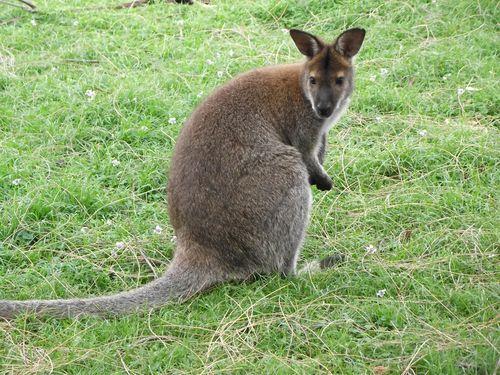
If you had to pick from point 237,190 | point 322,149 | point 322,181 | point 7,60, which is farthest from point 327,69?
point 7,60

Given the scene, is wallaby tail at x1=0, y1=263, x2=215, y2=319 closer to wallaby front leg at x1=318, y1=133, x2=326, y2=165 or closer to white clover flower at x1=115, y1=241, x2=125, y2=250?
white clover flower at x1=115, y1=241, x2=125, y2=250

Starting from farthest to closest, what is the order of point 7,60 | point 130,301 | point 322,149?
point 7,60 < point 322,149 < point 130,301

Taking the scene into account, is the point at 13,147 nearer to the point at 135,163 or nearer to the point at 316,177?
the point at 135,163

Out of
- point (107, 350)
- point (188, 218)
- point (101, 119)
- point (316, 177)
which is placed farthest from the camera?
point (101, 119)

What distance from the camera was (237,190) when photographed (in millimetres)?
A: 4508

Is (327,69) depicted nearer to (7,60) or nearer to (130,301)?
(130,301)

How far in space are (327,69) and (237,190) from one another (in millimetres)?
949

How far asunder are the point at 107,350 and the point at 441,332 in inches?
62.0

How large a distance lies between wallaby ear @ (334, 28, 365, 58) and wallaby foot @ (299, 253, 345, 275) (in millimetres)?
1199

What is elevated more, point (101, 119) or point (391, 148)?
point (101, 119)

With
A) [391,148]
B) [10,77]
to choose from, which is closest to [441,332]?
[391,148]

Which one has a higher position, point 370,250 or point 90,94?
point 90,94

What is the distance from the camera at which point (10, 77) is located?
277 inches

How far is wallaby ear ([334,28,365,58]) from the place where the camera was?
489 cm
